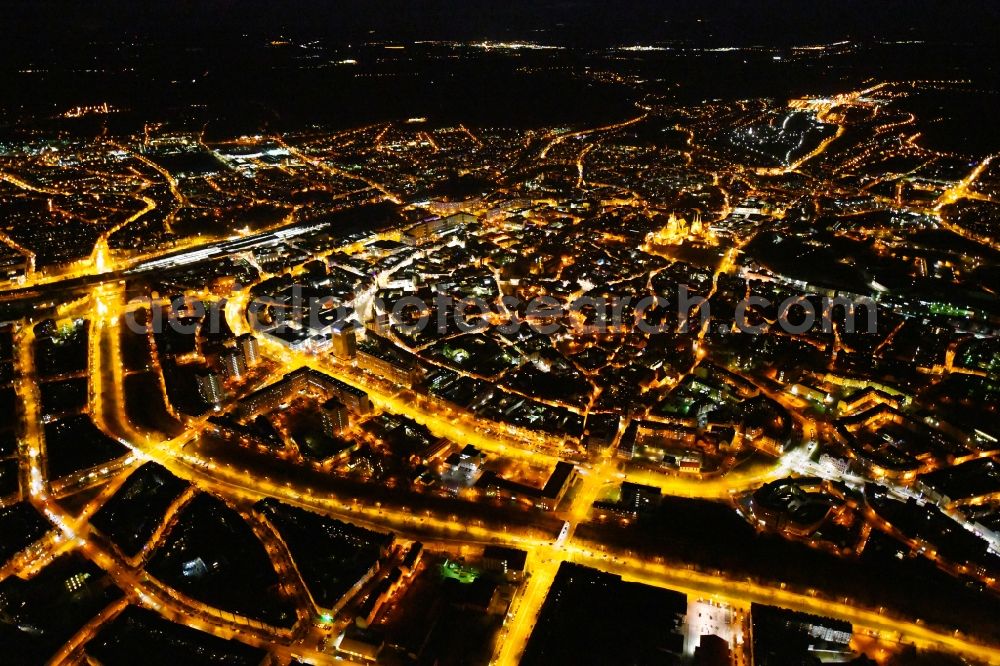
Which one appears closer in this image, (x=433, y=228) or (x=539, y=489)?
(x=539, y=489)

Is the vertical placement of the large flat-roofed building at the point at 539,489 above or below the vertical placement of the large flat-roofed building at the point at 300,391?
below

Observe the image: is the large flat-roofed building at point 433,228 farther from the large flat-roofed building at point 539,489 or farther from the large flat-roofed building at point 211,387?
the large flat-roofed building at point 539,489

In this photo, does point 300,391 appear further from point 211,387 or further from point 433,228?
point 433,228

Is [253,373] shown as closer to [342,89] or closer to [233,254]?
[233,254]

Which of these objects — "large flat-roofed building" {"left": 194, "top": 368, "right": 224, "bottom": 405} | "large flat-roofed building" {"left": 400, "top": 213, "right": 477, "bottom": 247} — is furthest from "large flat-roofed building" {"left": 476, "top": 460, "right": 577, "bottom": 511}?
"large flat-roofed building" {"left": 400, "top": 213, "right": 477, "bottom": 247}

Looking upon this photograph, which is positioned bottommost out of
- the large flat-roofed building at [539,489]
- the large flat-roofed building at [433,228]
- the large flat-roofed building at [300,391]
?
the large flat-roofed building at [539,489]

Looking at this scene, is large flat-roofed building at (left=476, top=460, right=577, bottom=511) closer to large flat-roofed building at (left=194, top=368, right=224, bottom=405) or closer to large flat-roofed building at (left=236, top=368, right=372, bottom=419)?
large flat-roofed building at (left=236, top=368, right=372, bottom=419)

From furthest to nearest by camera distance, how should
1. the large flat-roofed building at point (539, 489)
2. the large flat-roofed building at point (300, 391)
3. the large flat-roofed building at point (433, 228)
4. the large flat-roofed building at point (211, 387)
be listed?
1. the large flat-roofed building at point (433, 228)
2. the large flat-roofed building at point (211, 387)
3. the large flat-roofed building at point (300, 391)
4. the large flat-roofed building at point (539, 489)

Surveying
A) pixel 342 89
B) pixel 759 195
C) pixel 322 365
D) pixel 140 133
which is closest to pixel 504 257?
pixel 322 365

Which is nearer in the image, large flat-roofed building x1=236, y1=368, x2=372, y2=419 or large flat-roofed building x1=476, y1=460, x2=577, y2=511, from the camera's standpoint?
large flat-roofed building x1=476, y1=460, x2=577, y2=511

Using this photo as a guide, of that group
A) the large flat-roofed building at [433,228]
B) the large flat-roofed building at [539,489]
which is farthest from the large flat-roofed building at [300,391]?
the large flat-roofed building at [433,228]

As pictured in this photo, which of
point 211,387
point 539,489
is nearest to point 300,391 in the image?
point 211,387
